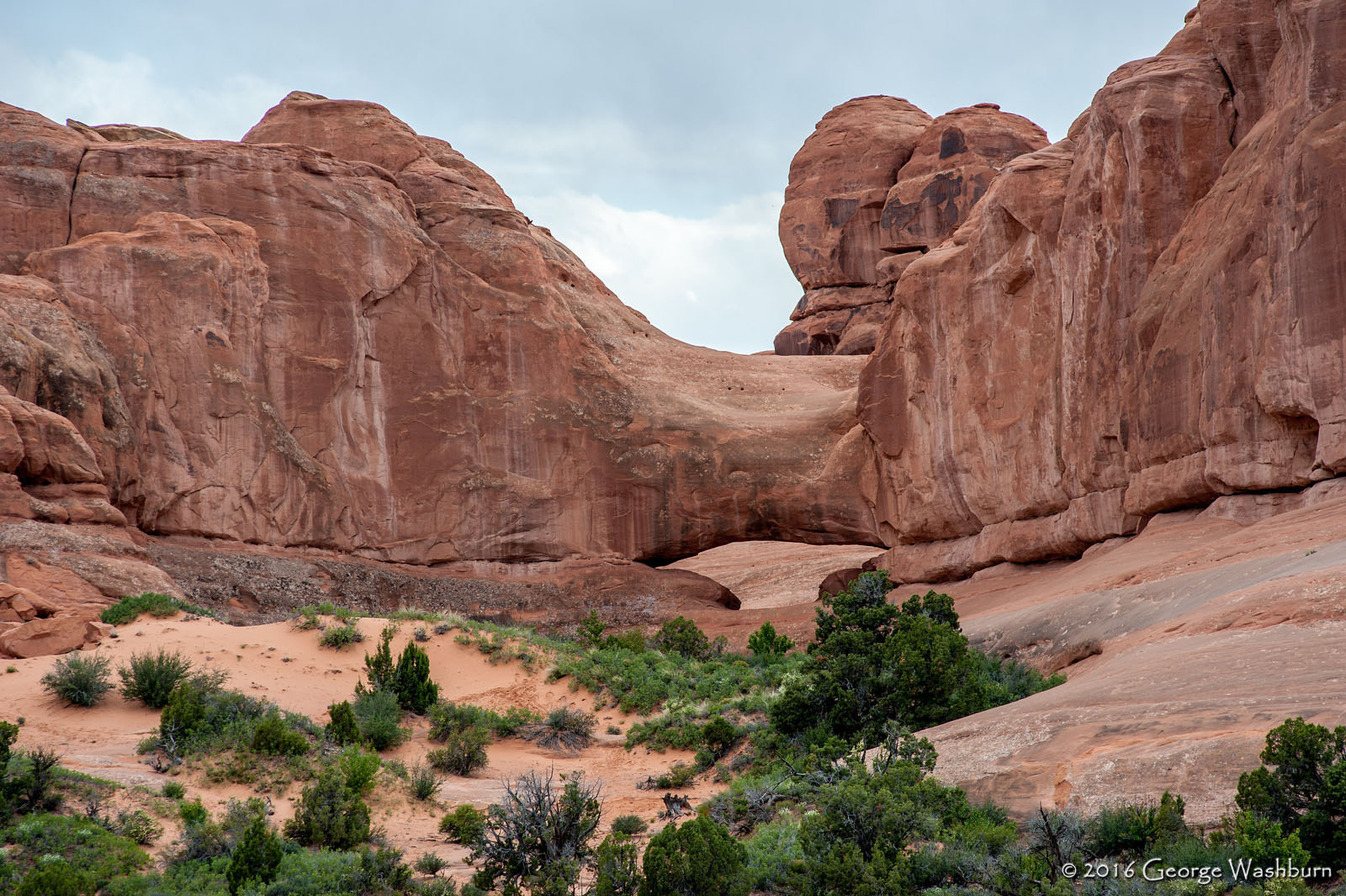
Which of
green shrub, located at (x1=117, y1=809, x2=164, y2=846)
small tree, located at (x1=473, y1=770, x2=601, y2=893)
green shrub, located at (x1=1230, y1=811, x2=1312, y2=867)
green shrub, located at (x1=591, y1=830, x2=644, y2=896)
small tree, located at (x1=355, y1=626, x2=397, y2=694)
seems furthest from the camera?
small tree, located at (x1=355, y1=626, x2=397, y2=694)

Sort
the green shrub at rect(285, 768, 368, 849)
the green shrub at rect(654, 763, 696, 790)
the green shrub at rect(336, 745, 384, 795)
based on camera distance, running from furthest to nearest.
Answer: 1. the green shrub at rect(654, 763, 696, 790)
2. the green shrub at rect(336, 745, 384, 795)
3. the green shrub at rect(285, 768, 368, 849)

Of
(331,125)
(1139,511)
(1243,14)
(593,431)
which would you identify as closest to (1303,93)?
(1243,14)

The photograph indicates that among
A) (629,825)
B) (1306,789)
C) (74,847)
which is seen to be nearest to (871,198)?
(629,825)

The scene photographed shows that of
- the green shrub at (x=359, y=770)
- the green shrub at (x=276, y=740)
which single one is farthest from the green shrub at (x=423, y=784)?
the green shrub at (x=276, y=740)

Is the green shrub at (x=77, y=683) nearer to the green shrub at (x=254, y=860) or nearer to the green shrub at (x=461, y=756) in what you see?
the green shrub at (x=461, y=756)

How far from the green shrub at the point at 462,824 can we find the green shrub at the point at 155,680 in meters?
5.99

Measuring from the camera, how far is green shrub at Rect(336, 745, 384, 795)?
47.7 feet

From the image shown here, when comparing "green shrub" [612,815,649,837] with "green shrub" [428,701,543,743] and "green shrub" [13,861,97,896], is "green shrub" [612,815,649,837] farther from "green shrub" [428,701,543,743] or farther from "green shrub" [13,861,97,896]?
"green shrub" [13,861,97,896]

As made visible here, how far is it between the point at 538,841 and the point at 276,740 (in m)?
5.82

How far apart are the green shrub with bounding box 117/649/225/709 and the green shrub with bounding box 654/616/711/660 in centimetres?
1155

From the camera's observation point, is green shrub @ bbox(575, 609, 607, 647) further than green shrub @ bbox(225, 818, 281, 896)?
Yes

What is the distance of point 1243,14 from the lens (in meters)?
23.4

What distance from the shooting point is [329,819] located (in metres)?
13.0

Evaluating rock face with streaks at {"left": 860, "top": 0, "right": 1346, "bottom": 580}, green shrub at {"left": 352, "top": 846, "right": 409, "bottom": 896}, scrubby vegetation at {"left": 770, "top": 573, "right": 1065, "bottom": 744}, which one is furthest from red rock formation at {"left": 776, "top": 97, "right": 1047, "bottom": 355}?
green shrub at {"left": 352, "top": 846, "right": 409, "bottom": 896}
